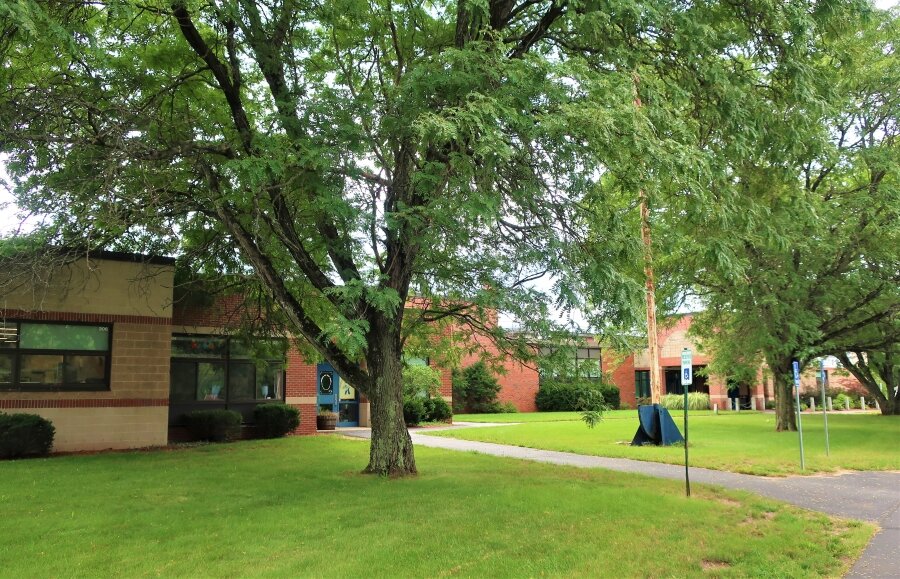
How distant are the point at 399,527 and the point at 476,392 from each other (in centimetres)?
3046

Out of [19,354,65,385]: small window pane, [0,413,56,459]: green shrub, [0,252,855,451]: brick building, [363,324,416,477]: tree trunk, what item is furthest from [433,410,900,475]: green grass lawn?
[0,413,56,459]: green shrub

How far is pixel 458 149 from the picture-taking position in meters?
9.36

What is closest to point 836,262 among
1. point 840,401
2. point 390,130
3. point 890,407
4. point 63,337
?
point 390,130

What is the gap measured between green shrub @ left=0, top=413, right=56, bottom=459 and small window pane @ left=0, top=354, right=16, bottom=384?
1178 mm

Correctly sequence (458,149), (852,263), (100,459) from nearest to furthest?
(458,149) → (100,459) → (852,263)

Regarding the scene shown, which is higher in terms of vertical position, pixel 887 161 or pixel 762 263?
pixel 887 161

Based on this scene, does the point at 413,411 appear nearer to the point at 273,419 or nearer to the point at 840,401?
the point at 273,419

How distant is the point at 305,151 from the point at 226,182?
2.37 m

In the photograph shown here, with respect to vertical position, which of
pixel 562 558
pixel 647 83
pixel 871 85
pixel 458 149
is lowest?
pixel 562 558

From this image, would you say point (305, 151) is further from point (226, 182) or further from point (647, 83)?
point (647, 83)

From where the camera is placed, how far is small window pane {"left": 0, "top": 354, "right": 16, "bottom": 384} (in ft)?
49.3

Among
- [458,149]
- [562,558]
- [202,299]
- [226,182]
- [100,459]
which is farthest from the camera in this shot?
[202,299]

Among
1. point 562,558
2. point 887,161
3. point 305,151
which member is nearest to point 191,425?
point 305,151

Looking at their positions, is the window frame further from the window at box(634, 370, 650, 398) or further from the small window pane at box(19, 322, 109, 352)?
the window at box(634, 370, 650, 398)
